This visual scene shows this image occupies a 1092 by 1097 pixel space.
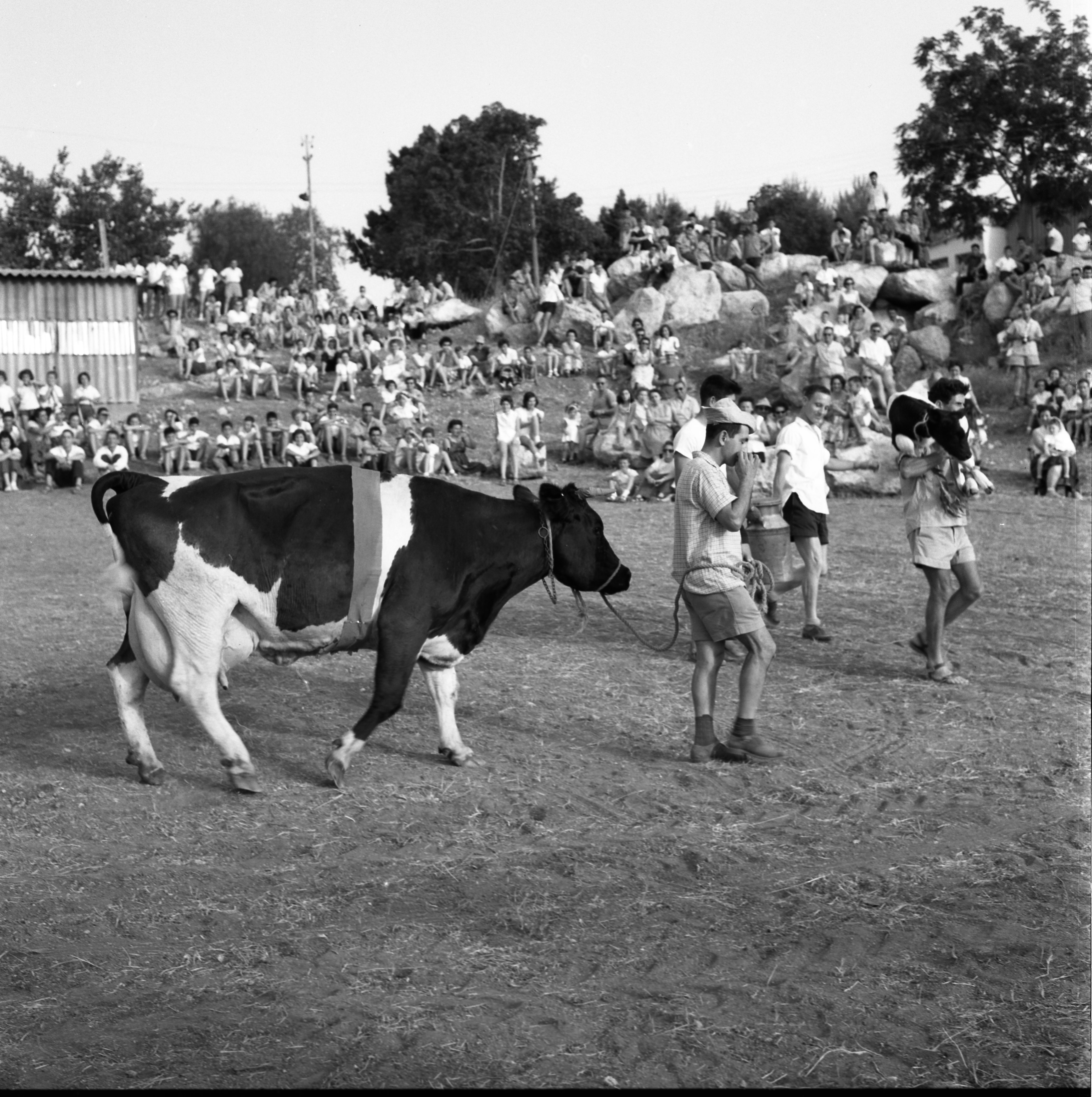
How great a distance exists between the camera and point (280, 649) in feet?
22.6

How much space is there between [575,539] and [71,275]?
21.3m

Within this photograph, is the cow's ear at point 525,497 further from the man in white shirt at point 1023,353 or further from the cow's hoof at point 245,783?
the man in white shirt at point 1023,353

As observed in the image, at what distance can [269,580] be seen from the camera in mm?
6609

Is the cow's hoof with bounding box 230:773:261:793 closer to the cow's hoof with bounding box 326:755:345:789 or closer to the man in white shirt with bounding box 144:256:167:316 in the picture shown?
the cow's hoof with bounding box 326:755:345:789

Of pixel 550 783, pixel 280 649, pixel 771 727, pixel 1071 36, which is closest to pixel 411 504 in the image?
pixel 280 649

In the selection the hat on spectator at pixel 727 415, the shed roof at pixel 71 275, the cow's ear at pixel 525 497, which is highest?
the shed roof at pixel 71 275

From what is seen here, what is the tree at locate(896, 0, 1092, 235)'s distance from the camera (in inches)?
1469

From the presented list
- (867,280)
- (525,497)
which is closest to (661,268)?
(867,280)

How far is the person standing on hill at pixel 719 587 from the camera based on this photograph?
23.3 feet

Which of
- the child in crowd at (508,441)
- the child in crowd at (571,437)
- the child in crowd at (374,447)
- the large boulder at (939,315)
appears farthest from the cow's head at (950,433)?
the large boulder at (939,315)

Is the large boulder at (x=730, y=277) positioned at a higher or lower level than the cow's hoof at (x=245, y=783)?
higher

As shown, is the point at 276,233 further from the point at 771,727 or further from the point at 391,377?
the point at 771,727

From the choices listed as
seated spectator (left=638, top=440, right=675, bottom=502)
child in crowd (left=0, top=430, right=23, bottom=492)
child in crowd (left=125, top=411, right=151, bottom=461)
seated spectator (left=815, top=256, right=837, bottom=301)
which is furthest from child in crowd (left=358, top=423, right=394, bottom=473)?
seated spectator (left=815, top=256, right=837, bottom=301)

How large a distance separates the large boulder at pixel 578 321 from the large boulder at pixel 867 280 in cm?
620
